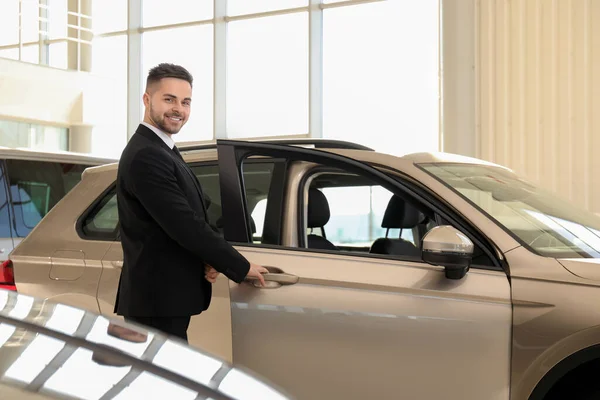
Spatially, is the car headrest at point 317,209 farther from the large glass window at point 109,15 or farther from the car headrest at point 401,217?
the large glass window at point 109,15

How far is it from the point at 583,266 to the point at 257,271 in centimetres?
99

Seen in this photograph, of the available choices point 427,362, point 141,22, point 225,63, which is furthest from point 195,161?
point 141,22

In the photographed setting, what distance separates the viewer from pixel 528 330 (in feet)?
7.93

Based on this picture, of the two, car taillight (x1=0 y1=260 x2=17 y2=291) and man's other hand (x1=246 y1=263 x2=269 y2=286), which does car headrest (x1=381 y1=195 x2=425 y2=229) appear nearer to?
man's other hand (x1=246 y1=263 x2=269 y2=286)

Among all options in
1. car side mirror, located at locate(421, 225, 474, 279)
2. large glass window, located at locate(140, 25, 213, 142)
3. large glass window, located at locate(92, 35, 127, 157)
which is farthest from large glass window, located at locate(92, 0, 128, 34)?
car side mirror, located at locate(421, 225, 474, 279)

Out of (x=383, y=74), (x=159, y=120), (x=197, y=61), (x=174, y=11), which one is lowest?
(x=159, y=120)

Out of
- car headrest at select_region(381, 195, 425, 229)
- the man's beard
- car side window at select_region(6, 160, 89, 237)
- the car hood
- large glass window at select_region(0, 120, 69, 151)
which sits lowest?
the car hood

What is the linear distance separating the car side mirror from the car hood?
0.95ft

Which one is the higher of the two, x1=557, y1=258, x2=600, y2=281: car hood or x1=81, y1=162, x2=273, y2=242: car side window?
x1=81, y1=162, x2=273, y2=242: car side window

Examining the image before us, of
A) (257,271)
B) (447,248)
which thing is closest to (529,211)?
(447,248)

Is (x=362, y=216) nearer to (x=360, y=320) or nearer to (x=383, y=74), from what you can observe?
(x=360, y=320)

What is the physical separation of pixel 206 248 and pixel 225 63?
11.7 metres

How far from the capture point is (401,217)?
3.09 m

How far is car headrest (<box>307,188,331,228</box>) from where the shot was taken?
293 centimetres
